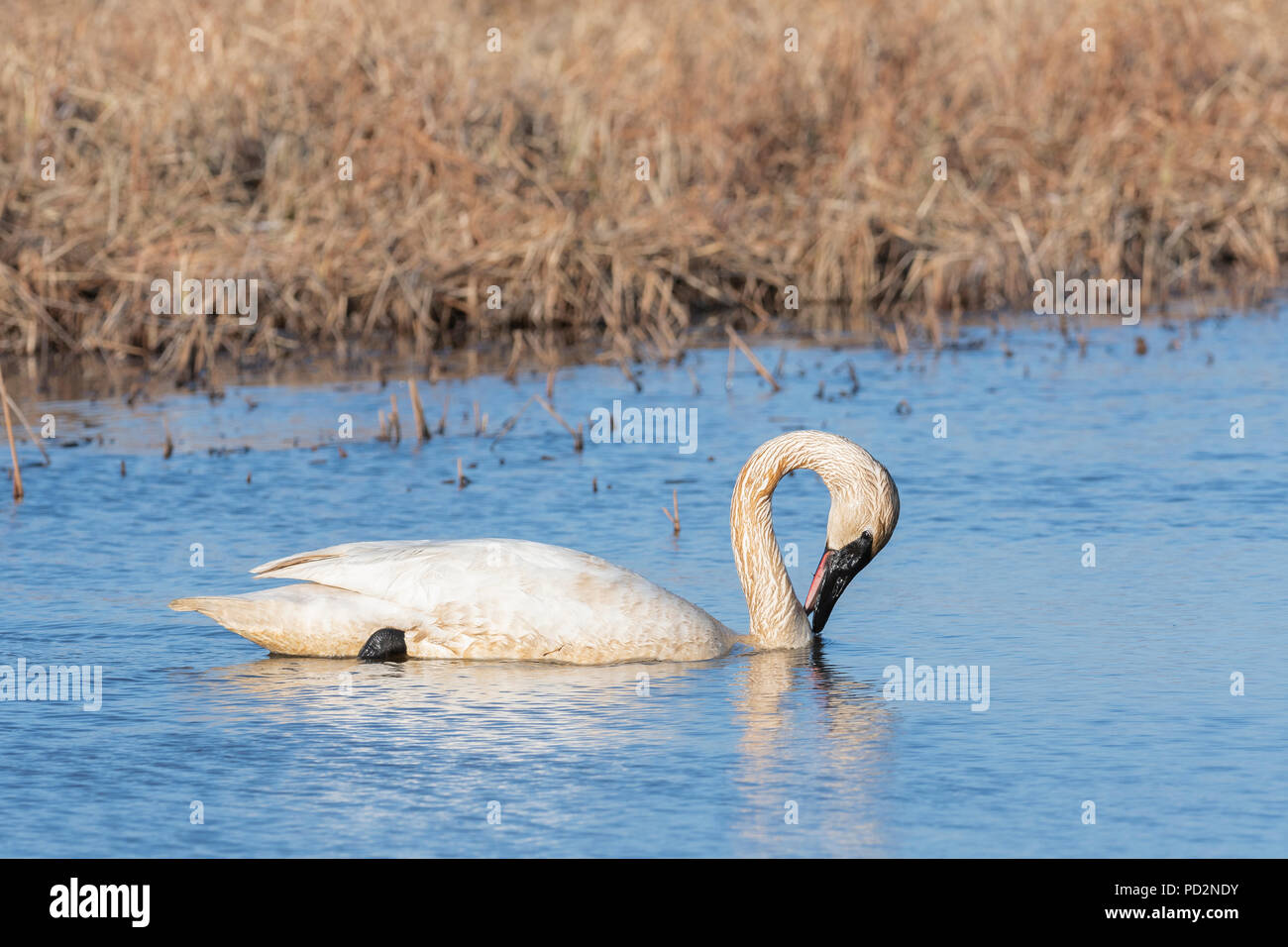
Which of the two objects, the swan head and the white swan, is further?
the swan head

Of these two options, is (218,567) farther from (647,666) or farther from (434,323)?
(434,323)

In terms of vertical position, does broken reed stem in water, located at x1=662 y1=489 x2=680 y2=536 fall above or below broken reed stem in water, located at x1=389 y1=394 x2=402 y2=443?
below

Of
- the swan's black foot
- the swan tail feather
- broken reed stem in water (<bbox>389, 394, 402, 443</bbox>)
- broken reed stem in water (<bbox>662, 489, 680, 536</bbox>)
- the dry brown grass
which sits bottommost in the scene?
the swan's black foot

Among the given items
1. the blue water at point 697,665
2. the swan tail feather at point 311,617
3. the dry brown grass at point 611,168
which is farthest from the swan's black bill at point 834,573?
the dry brown grass at point 611,168

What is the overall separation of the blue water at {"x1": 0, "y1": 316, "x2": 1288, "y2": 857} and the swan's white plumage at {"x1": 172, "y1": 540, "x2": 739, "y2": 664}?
0.36 feet

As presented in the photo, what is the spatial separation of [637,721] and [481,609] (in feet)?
3.30

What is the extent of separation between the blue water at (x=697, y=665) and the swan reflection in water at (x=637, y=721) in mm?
17

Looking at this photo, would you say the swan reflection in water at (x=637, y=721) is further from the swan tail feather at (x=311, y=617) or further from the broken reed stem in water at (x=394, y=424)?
the broken reed stem in water at (x=394, y=424)

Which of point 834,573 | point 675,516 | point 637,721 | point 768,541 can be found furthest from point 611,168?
point 637,721

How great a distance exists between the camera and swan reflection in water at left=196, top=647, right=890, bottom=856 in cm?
622

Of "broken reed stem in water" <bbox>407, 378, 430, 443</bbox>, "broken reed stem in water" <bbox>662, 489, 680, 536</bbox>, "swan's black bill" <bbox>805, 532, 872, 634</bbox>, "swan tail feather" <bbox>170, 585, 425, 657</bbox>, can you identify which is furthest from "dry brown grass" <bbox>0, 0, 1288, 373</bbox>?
"swan tail feather" <bbox>170, 585, 425, 657</bbox>

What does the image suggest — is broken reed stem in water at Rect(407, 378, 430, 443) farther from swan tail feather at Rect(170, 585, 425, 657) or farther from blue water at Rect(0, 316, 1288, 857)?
swan tail feather at Rect(170, 585, 425, 657)

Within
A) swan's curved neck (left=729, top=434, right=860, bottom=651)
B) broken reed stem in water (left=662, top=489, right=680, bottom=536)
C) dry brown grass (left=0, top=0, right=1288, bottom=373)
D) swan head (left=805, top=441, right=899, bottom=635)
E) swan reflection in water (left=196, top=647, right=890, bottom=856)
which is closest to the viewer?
swan reflection in water (left=196, top=647, right=890, bottom=856)
